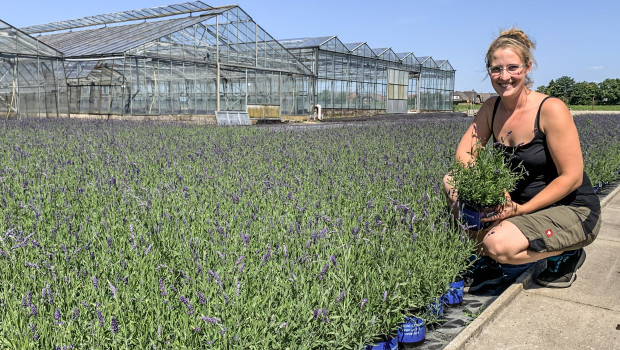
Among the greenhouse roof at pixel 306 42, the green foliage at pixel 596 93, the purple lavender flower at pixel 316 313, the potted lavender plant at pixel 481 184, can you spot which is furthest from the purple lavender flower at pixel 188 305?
the green foliage at pixel 596 93

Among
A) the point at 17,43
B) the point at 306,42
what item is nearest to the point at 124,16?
the point at 306,42

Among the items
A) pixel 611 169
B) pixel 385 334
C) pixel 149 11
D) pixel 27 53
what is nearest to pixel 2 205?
pixel 385 334

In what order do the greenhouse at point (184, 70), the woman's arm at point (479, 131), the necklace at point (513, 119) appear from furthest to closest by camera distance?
the greenhouse at point (184, 70) < the woman's arm at point (479, 131) < the necklace at point (513, 119)

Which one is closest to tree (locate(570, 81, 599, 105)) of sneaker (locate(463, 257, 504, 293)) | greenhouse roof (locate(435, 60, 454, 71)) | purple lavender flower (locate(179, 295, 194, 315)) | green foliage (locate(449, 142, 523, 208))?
greenhouse roof (locate(435, 60, 454, 71))

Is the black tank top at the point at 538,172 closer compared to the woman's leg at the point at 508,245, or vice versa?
the woman's leg at the point at 508,245

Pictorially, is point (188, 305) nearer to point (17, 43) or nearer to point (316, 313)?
point (316, 313)

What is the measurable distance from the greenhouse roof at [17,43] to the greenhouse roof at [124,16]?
7.19 metres

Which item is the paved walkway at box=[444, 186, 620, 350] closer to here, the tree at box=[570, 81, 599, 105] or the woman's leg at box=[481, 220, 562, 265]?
the woman's leg at box=[481, 220, 562, 265]

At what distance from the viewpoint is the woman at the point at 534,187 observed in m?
2.98

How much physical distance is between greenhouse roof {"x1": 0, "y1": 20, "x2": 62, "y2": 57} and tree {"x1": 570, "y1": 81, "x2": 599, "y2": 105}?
73.7m

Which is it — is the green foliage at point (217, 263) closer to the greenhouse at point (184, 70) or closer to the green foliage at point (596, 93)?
the greenhouse at point (184, 70)

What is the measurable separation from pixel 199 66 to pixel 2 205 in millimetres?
18830

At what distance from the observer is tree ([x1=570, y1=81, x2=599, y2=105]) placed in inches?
2948

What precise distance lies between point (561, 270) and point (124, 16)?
29622mm
